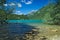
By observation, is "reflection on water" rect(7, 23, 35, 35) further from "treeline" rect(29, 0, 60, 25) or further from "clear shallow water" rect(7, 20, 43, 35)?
"treeline" rect(29, 0, 60, 25)

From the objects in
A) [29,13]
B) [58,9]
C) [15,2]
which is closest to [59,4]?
[58,9]

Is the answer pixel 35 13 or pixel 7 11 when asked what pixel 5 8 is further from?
pixel 35 13

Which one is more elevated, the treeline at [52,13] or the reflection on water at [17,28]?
the treeline at [52,13]

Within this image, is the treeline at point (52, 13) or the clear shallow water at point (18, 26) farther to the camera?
the treeline at point (52, 13)

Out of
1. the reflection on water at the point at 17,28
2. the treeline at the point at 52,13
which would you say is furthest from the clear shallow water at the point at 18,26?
the treeline at the point at 52,13

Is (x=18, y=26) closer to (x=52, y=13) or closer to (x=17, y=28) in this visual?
(x=17, y=28)

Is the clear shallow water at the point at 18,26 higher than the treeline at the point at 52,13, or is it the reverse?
the treeline at the point at 52,13

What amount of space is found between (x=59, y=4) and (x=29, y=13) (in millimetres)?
4022

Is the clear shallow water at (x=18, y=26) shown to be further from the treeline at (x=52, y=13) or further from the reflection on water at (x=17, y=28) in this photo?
the treeline at (x=52, y=13)

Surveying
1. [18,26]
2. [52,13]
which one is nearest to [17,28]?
[18,26]

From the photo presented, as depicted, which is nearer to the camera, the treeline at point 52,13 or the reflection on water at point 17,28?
the reflection on water at point 17,28

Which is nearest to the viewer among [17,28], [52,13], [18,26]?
[17,28]

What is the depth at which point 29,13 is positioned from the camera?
8609mm

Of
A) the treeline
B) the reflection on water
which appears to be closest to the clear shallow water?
the reflection on water
